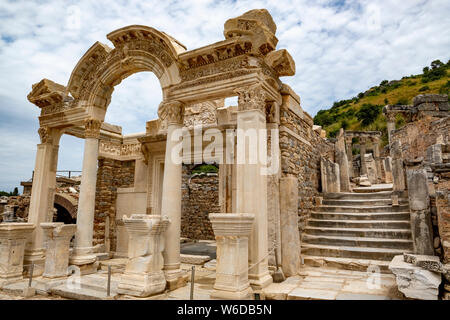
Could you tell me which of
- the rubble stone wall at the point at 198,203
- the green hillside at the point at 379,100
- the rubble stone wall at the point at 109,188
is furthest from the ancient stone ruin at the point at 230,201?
the green hillside at the point at 379,100

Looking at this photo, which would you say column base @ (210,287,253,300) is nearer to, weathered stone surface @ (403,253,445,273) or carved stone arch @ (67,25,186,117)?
weathered stone surface @ (403,253,445,273)

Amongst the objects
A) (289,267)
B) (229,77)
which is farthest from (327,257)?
(229,77)

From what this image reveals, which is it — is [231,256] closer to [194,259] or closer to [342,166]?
[194,259]

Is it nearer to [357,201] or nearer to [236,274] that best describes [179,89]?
[236,274]

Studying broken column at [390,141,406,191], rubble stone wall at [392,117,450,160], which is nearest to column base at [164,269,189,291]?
broken column at [390,141,406,191]

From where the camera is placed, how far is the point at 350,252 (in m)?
6.51

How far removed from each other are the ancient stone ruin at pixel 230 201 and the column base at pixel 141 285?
0.02 metres

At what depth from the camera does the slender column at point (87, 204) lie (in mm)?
7152

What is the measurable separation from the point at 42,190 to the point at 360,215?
892 centimetres

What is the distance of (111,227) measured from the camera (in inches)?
424

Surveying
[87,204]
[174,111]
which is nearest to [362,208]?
[174,111]

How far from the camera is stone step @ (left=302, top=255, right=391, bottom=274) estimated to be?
593 cm

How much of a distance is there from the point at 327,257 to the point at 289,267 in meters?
1.24
